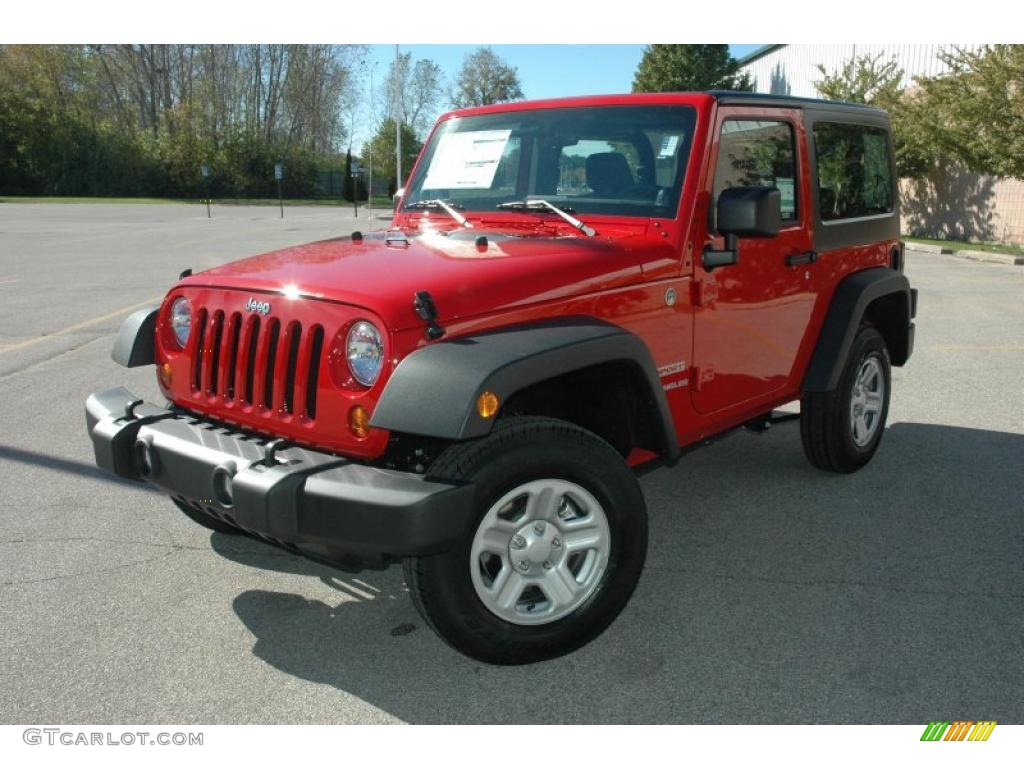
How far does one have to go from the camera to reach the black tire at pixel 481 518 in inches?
112

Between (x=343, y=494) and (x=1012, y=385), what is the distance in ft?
21.2

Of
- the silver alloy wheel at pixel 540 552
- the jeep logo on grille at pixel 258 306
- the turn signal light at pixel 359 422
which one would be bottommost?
the silver alloy wheel at pixel 540 552

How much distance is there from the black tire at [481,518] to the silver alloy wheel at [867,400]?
235cm

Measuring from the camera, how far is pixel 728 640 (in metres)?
3.32

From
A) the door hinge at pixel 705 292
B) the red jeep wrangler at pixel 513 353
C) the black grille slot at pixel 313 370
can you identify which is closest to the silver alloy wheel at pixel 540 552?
the red jeep wrangler at pixel 513 353

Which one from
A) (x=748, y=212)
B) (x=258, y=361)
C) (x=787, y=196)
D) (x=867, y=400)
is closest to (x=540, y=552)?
(x=258, y=361)

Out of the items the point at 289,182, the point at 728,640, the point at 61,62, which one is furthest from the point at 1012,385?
the point at 61,62

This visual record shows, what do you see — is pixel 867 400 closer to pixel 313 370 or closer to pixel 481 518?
pixel 481 518

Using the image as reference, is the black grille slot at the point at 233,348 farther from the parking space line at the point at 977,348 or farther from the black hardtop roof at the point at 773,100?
the parking space line at the point at 977,348

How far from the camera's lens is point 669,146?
3.85 m

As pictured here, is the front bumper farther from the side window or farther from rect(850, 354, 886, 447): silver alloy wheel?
rect(850, 354, 886, 447): silver alloy wheel

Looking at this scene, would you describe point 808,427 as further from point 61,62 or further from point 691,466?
point 61,62

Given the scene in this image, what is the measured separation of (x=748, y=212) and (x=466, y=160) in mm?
1467

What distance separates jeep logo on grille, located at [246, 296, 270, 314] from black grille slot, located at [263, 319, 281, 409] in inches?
2.2
